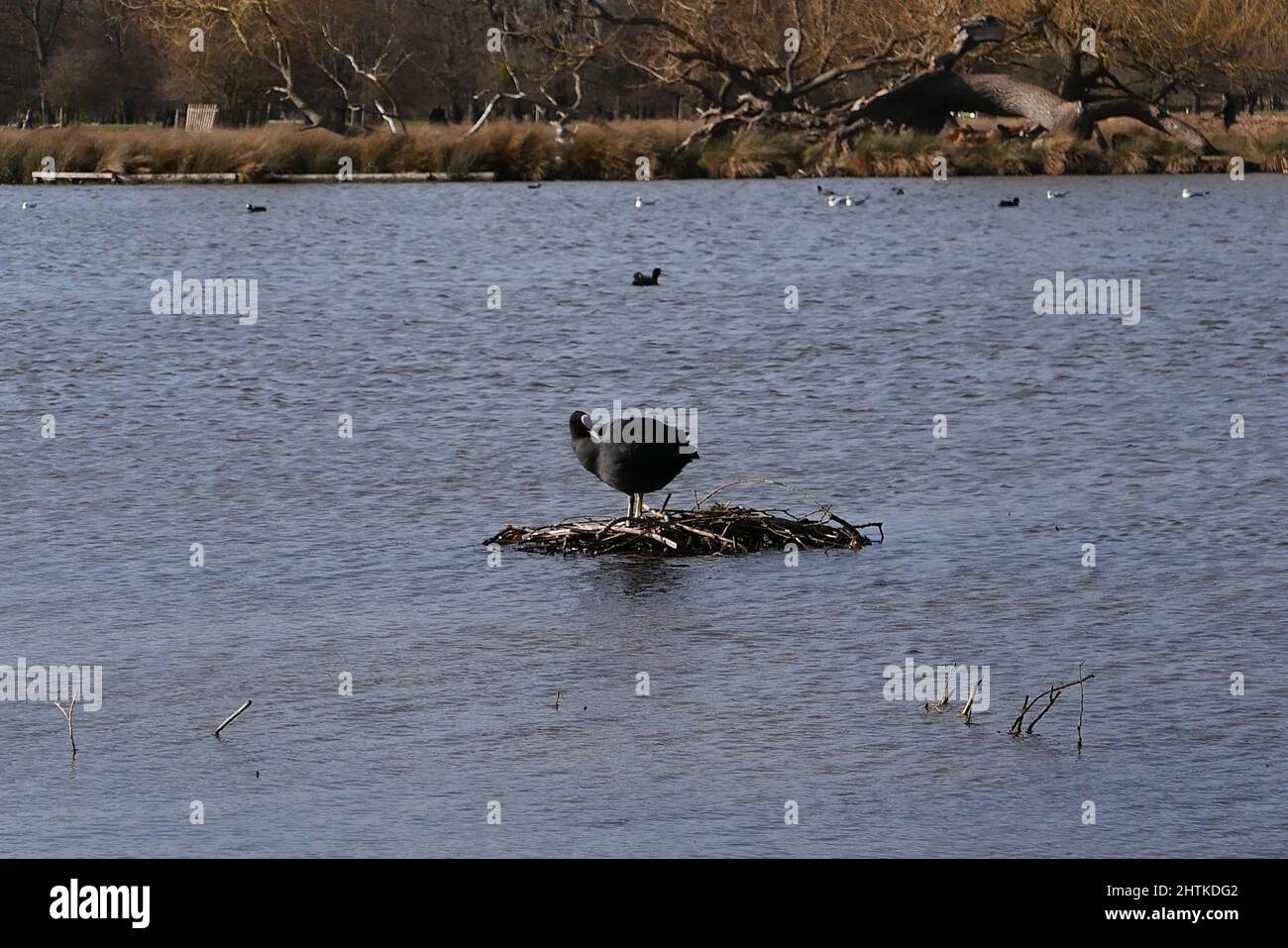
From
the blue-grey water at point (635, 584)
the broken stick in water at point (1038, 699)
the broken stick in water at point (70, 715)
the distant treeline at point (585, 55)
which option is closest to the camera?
the blue-grey water at point (635, 584)

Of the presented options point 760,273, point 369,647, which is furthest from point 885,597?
point 760,273

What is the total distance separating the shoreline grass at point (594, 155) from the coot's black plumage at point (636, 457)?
150 feet

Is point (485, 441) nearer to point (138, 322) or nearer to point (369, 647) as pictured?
point (369, 647)

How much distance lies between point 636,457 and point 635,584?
80cm

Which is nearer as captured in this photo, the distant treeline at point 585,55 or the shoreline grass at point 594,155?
the shoreline grass at point 594,155

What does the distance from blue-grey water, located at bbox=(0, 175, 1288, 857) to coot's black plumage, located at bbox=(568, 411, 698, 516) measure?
1.70ft

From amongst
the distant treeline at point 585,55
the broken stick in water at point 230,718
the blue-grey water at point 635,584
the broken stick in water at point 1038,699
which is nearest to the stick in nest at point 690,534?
the blue-grey water at point 635,584

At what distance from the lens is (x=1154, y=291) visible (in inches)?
1177

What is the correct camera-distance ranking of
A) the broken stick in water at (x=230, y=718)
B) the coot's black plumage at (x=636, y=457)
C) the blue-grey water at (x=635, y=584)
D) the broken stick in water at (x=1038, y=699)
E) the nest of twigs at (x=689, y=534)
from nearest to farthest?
the blue-grey water at (x=635, y=584), the broken stick in water at (x=230, y=718), the broken stick in water at (x=1038, y=699), the coot's black plumage at (x=636, y=457), the nest of twigs at (x=689, y=534)

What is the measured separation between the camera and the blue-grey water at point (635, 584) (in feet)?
26.2

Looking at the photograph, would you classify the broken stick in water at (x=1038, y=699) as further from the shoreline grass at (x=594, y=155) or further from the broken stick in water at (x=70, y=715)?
the shoreline grass at (x=594, y=155)

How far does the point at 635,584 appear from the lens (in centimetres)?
1176

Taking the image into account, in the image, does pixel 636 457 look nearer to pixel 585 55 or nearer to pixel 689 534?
pixel 689 534

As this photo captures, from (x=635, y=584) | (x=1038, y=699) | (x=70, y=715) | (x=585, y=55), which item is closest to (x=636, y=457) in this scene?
(x=635, y=584)
